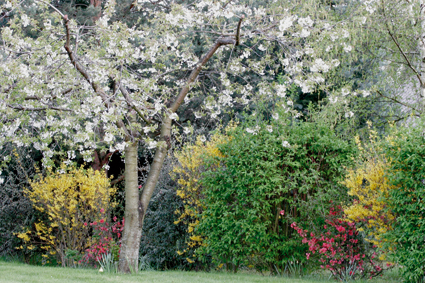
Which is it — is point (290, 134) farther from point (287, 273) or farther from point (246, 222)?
point (287, 273)

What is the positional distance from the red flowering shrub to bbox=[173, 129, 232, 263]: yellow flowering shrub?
6.25 feet

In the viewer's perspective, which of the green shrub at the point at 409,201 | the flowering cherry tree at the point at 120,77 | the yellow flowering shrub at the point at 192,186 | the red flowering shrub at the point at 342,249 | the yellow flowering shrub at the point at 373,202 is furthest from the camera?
the yellow flowering shrub at the point at 192,186

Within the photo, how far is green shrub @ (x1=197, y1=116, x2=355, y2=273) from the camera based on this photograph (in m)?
6.39

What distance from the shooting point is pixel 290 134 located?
6652 mm

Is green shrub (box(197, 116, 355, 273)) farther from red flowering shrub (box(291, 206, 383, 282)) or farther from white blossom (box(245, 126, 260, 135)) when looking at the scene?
red flowering shrub (box(291, 206, 383, 282))

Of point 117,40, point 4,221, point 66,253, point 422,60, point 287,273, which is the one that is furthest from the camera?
point 4,221

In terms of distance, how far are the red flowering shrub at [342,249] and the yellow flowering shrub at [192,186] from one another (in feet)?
6.25

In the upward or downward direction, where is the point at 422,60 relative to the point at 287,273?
upward

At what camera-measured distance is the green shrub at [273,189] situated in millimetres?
6395

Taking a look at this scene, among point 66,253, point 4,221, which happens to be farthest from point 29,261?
point 66,253

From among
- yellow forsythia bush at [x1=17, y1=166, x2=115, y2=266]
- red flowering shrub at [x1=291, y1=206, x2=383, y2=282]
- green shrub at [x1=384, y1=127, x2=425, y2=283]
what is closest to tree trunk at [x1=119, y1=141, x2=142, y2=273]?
yellow forsythia bush at [x1=17, y1=166, x2=115, y2=266]

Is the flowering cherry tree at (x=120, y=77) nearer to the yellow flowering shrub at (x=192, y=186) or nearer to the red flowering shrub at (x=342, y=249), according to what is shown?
the yellow flowering shrub at (x=192, y=186)

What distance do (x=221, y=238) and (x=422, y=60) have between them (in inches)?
182

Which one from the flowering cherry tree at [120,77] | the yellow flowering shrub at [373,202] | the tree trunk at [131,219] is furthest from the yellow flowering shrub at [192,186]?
the yellow flowering shrub at [373,202]
